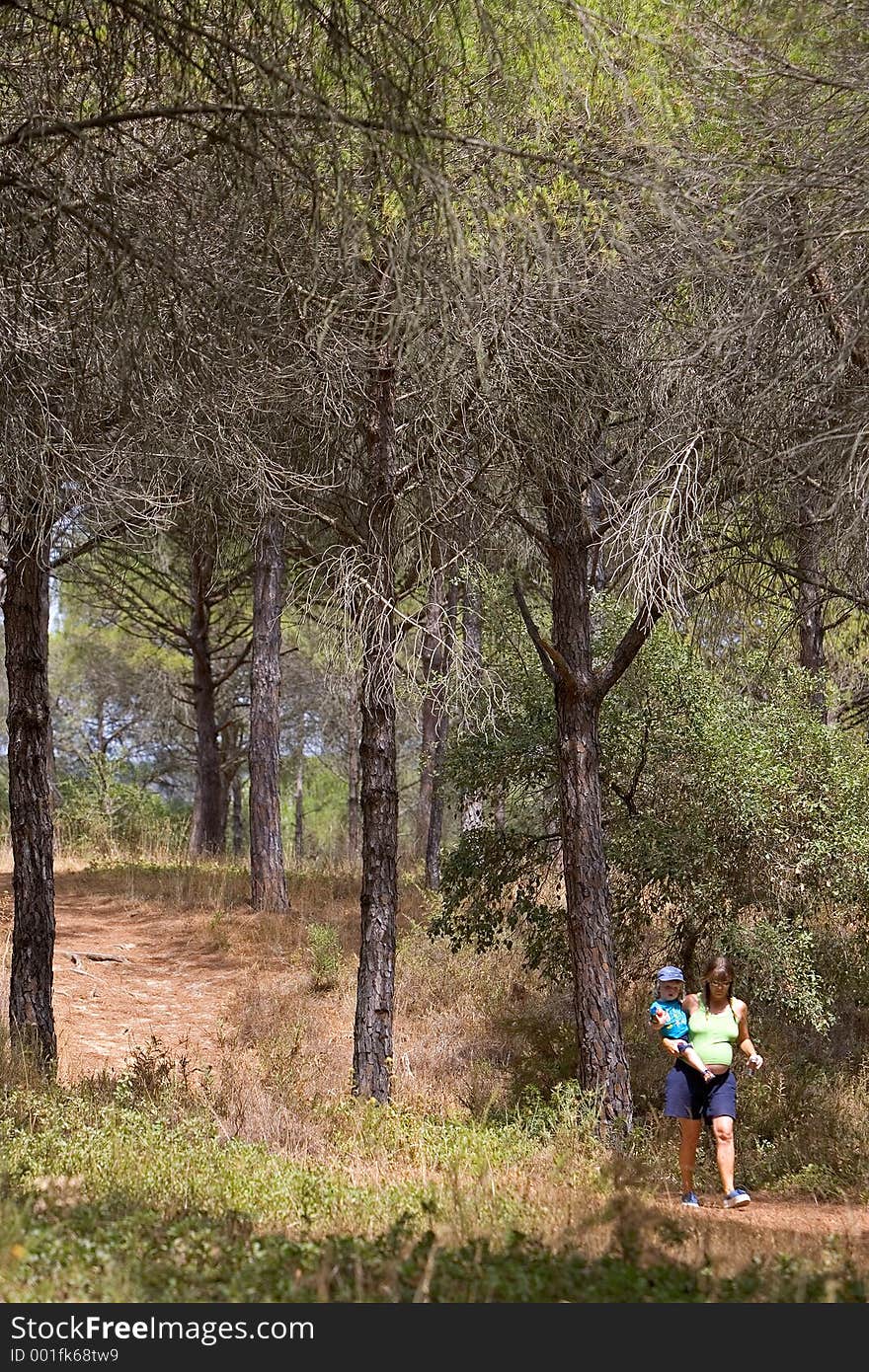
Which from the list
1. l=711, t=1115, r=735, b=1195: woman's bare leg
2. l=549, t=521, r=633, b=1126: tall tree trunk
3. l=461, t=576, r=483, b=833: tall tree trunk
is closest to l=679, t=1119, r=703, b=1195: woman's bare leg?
l=711, t=1115, r=735, b=1195: woman's bare leg

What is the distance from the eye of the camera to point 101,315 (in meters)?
6.82

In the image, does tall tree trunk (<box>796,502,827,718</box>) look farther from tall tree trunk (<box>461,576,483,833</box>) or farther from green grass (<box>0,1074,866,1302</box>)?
green grass (<box>0,1074,866,1302</box>)

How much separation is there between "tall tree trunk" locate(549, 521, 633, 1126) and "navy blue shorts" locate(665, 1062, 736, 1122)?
5.92ft

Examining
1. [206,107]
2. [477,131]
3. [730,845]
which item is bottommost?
[730,845]

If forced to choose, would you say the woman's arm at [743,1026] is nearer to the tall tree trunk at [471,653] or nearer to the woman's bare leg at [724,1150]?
the woman's bare leg at [724,1150]

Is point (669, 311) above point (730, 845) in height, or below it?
above

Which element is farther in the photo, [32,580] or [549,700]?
[549,700]

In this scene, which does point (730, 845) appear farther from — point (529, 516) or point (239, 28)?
point (239, 28)

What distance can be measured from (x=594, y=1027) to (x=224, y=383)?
17.3 feet

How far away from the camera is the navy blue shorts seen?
7645mm

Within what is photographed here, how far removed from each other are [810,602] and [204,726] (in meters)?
13.4
